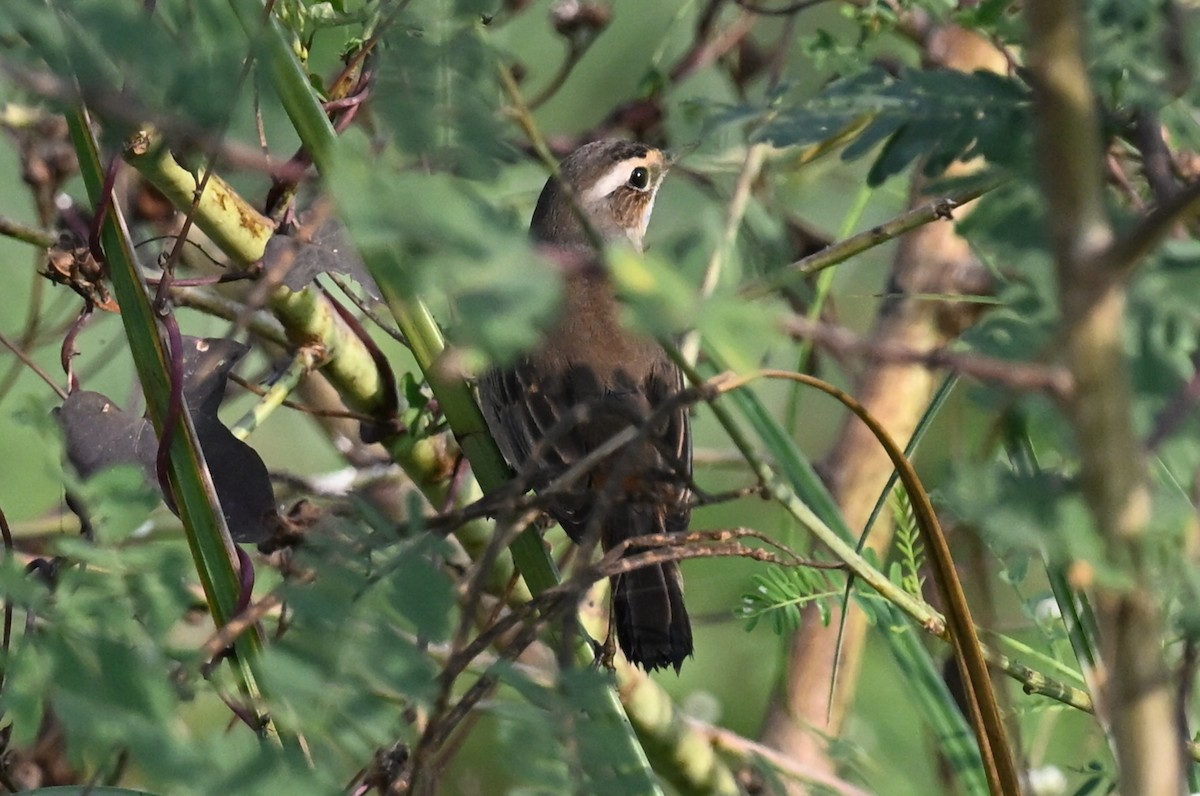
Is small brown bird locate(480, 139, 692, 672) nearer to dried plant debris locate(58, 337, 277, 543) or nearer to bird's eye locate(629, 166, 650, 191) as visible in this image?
bird's eye locate(629, 166, 650, 191)

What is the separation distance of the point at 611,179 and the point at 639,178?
0.12 m

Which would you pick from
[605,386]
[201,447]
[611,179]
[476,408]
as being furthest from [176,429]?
[611,179]

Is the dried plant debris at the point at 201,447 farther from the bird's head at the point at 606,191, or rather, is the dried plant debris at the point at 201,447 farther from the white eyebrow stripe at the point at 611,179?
the white eyebrow stripe at the point at 611,179

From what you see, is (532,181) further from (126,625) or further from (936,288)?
(126,625)

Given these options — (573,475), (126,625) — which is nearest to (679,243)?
(573,475)

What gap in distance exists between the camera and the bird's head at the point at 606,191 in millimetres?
3201

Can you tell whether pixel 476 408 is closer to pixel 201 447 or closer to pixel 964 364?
pixel 201 447

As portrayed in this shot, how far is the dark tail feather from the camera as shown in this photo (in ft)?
7.54

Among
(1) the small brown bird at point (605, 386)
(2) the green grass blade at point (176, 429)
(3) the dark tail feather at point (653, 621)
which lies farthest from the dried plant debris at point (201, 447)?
(3) the dark tail feather at point (653, 621)

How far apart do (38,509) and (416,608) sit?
2785 mm

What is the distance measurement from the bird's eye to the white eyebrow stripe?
0.7 inches

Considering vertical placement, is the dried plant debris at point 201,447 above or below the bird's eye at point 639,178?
below

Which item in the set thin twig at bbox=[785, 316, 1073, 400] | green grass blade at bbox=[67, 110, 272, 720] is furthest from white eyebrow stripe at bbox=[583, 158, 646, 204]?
thin twig at bbox=[785, 316, 1073, 400]

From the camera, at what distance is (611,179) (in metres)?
3.31
